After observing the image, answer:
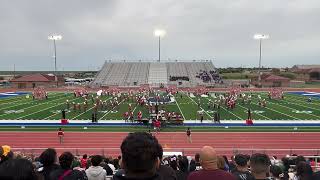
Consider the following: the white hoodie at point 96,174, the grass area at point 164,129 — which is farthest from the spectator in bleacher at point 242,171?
the grass area at point 164,129

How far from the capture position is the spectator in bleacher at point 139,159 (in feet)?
9.70

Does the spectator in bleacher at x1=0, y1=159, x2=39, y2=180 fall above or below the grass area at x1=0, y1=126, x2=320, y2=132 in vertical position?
above

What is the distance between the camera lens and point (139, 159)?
2.96 meters

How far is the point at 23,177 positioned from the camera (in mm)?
3189

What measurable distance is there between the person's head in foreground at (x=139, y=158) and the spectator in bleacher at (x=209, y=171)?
1035 millimetres

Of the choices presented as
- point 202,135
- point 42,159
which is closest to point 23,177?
point 42,159

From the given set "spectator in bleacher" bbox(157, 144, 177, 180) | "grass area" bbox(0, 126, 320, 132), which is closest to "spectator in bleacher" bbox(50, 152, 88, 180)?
"spectator in bleacher" bbox(157, 144, 177, 180)

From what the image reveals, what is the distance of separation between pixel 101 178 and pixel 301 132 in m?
22.8

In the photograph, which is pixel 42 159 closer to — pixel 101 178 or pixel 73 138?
pixel 101 178

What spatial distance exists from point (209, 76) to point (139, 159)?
8466cm

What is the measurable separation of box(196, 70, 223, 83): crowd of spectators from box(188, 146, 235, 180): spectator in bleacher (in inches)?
3116

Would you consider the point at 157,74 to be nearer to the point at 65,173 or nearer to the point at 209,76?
the point at 209,76

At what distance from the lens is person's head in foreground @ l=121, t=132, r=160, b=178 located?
9.70 feet

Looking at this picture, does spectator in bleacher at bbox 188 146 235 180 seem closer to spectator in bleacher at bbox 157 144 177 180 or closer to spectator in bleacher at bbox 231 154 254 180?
spectator in bleacher at bbox 157 144 177 180
